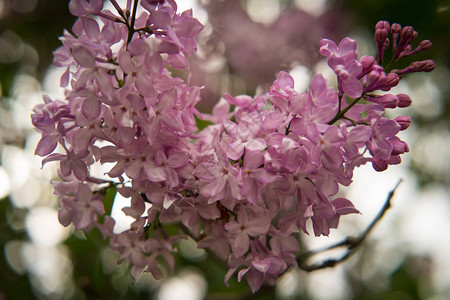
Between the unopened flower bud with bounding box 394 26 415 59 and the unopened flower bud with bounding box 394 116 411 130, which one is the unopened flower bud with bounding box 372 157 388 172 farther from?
the unopened flower bud with bounding box 394 26 415 59

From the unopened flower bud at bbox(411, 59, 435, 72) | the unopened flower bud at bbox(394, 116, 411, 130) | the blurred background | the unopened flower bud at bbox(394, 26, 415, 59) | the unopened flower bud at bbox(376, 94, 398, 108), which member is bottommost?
the blurred background

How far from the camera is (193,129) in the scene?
1.17 metres

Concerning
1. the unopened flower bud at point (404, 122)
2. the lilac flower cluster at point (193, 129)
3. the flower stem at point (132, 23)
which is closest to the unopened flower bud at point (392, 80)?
the lilac flower cluster at point (193, 129)

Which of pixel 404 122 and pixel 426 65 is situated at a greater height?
pixel 426 65

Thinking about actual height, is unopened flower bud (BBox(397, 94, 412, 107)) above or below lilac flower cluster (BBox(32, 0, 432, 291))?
above

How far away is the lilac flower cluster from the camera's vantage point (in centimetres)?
100

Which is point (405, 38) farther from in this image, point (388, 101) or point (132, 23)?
point (132, 23)

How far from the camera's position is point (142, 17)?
1100mm

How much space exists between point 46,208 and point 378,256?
2.16 m

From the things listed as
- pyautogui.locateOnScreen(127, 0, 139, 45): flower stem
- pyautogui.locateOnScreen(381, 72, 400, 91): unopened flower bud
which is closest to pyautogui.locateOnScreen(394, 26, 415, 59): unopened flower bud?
pyautogui.locateOnScreen(381, 72, 400, 91): unopened flower bud

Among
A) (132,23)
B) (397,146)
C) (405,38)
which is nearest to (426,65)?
(405,38)

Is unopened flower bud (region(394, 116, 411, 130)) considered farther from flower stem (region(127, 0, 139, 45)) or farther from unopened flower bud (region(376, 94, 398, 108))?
flower stem (region(127, 0, 139, 45))

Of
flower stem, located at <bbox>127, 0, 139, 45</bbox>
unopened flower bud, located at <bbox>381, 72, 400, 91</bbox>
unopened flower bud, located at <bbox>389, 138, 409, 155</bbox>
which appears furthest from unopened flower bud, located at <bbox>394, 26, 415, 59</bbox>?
flower stem, located at <bbox>127, 0, 139, 45</bbox>

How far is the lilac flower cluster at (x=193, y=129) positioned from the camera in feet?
3.29
